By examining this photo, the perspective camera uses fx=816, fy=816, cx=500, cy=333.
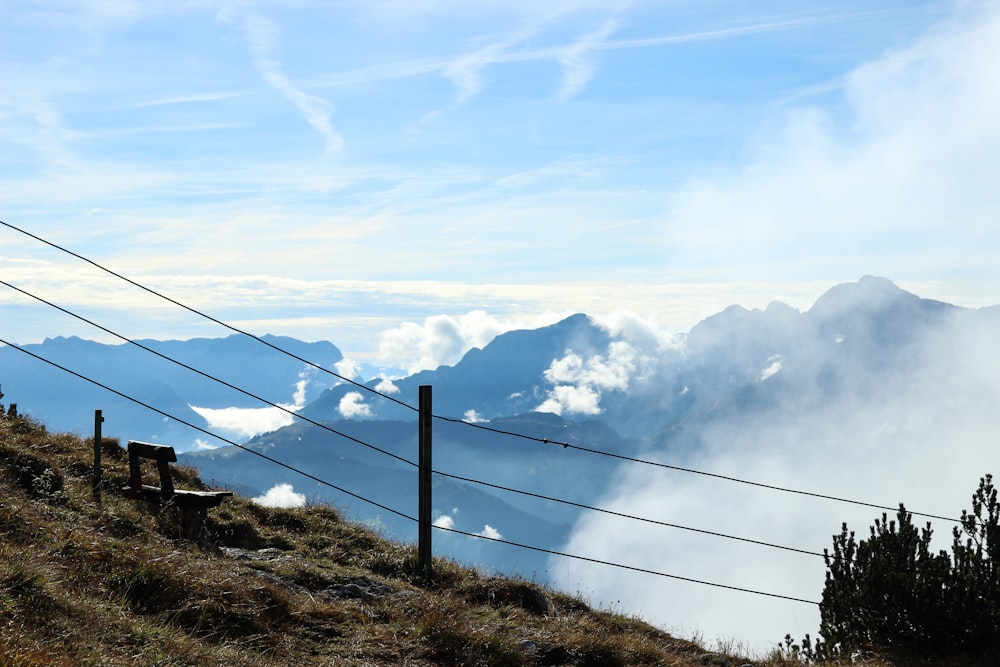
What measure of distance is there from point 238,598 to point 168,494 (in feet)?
15.4

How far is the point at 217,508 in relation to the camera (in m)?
15.2

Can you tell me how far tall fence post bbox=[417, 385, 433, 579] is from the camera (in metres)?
13.9

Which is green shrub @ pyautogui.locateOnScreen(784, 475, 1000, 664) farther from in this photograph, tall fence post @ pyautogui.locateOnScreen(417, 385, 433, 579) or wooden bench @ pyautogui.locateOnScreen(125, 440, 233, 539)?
wooden bench @ pyautogui.locateOnScreen(125, 440, 233, 539)

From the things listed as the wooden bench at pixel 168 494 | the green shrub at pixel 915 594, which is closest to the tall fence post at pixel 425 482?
the wooden bench at pixel 168 494

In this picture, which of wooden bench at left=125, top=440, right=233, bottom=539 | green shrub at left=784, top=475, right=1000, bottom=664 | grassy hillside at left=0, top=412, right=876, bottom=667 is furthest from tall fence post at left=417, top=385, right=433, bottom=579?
green shrub at left=784, top=475, right=1000, bottom=664

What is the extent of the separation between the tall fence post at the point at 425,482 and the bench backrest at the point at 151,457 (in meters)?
4.25

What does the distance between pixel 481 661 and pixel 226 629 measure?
2977 millimetres

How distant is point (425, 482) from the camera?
14.5 m

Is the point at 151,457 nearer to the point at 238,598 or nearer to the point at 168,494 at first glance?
the point at 168,494

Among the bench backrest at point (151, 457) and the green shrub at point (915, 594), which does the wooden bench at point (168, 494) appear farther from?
the green shrub at point (915, 594)

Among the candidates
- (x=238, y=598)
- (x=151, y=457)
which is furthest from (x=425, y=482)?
(x=238, y=598)

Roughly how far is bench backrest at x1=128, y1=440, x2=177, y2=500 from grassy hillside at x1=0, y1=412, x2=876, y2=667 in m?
0.32

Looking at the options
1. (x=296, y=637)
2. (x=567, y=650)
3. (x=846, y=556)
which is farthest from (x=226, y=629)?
(x=846, y=556)

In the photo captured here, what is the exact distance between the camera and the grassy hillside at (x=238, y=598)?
7.94 m
